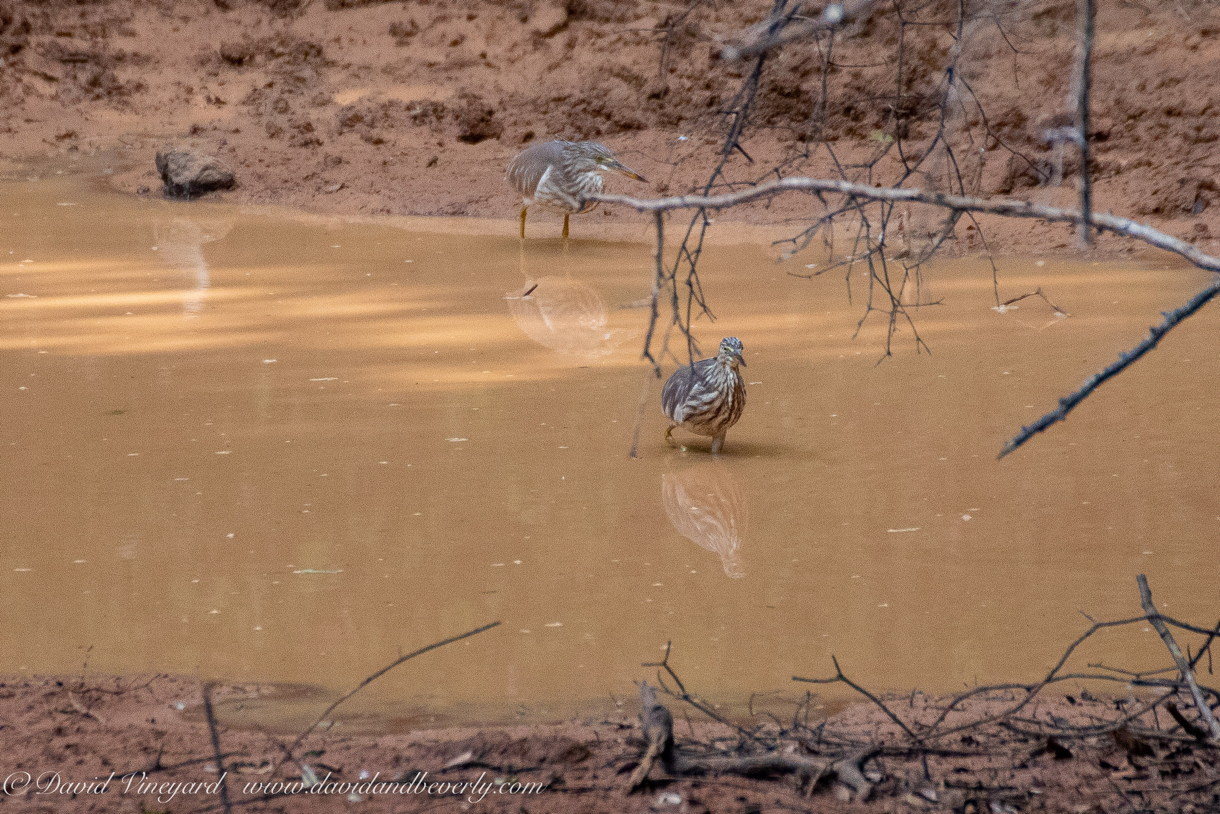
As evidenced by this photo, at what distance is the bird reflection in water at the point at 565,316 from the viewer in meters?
6.91

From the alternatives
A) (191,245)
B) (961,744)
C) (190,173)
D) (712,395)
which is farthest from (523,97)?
(961,744)

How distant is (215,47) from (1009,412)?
13.3 meters

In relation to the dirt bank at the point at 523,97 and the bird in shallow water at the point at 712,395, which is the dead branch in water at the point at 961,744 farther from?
the dirt bank at the point at 523,97

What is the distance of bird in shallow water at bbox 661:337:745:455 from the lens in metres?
4.95

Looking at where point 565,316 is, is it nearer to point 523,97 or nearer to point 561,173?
point 561,173

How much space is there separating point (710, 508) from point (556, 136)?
9.50m

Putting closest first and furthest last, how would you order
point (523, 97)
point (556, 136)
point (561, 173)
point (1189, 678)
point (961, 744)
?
point (1189, 678) < point (961, 744) < point (561, 173) < point (556, 136) < point (523, 97)

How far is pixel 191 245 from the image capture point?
988 centimetres

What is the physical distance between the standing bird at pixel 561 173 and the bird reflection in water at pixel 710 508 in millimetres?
4847

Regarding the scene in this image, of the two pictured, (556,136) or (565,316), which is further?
(556,136)

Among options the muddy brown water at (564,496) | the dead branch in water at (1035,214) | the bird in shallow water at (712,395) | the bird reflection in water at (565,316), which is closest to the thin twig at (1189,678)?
the dead branch in water at (1035,214)

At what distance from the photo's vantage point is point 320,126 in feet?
46.0

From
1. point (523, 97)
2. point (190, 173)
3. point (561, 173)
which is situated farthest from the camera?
point (523, 97)

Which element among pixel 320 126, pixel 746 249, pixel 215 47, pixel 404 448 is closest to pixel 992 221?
pixel 746 249
